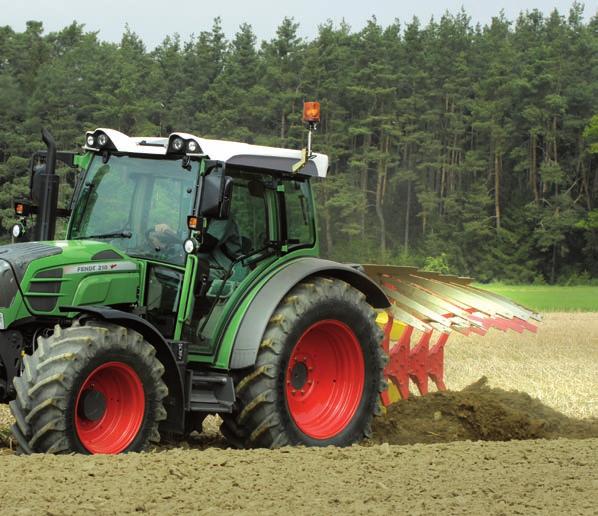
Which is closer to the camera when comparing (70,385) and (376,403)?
(70,385)

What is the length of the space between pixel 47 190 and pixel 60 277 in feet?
2.81

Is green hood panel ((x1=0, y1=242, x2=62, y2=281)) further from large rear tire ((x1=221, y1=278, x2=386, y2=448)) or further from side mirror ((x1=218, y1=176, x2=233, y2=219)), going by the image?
large rear tire ((x1=221, y1=278, x2=386, y2=448))

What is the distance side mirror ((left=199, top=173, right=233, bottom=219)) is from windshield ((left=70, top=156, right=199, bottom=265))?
0.28m

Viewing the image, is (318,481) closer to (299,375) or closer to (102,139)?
(299,375)

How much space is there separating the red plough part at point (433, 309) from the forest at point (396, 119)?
51505 millimetres

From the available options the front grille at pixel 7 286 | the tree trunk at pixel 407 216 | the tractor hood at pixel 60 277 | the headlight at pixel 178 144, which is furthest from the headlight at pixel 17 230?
the tree trunk at pixel 407 216

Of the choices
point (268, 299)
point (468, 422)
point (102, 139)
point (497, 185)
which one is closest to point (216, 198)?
point (268, 299)

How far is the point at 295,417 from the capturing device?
793 centimetres

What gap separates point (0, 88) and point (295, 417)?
58589 mm

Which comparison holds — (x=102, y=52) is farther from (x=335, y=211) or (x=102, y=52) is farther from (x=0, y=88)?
(x=335, y=211)

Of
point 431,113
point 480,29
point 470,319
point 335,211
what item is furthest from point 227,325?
point 480,29

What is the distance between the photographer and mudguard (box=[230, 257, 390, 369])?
743 centimetres

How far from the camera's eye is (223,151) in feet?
24.8

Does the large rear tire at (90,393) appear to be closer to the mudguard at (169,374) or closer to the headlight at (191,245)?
the mudguard at (169,374)
